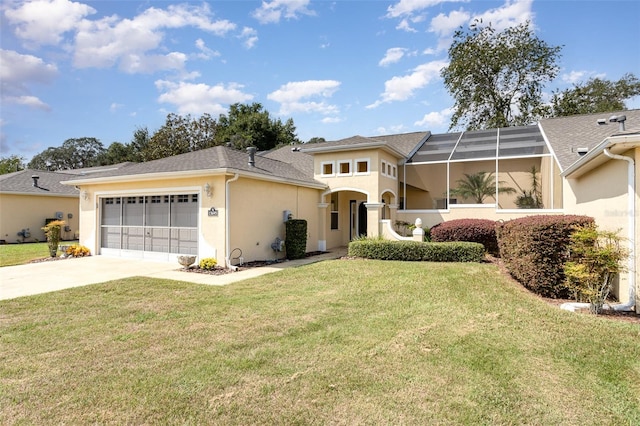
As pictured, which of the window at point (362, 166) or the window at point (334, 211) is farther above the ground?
the window at point (362, 166)

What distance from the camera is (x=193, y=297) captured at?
7.23 metres

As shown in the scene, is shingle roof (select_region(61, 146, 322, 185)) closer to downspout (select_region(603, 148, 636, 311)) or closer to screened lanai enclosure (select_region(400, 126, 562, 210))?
screened lanai enclosure (select_region(400, 126, 562, 210))

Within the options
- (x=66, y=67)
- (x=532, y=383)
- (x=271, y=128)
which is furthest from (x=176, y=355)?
(x=271, y=128)

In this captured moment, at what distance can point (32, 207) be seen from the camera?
21.9m

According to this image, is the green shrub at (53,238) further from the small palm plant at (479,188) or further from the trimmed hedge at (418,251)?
the small palm plant at (479,188)

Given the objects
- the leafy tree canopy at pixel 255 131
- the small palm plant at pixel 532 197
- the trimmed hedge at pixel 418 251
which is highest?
the leafy tree canopy at pixel 255 131

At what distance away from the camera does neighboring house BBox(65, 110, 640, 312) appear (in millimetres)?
10938

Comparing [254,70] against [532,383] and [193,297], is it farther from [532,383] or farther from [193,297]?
[532,383]

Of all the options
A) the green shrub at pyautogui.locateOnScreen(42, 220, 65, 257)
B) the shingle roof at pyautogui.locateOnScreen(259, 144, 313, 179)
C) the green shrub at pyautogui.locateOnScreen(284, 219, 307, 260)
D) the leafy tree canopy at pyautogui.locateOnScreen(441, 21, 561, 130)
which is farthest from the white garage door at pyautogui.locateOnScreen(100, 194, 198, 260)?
the leafy tree canopy at pyautogui.locateOnScreen(441, 21, 561, 130)

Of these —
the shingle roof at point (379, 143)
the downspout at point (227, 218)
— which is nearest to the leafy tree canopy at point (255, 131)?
the shingle roof at point (379, 143)

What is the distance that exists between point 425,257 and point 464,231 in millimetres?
2655

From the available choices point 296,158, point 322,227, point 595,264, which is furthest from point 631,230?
point 296,158

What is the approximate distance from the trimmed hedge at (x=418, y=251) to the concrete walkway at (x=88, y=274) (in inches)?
85.1

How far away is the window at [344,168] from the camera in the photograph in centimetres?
1531
